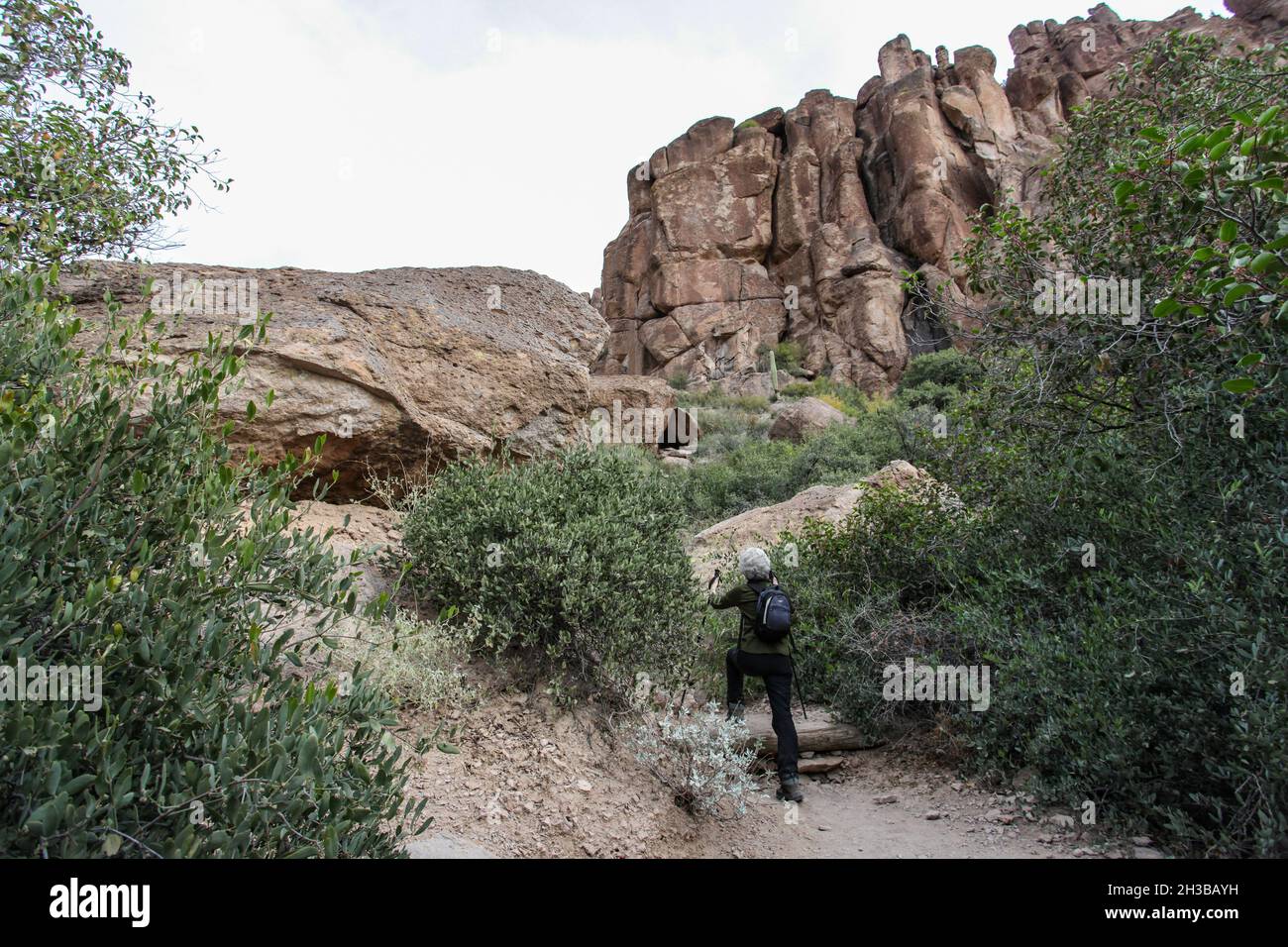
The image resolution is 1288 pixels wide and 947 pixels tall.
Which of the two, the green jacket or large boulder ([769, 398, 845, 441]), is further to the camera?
large boulder ([769, 398, 845, 441])

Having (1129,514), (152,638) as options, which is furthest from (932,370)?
(152,638)

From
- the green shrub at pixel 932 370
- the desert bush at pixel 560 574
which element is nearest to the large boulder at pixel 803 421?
the green shrub at pixel 932 370

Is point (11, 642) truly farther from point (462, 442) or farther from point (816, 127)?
point (816, 127)

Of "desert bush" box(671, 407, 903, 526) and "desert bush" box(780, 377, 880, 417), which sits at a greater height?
"desert bush" box(780, 377, 880, 417)

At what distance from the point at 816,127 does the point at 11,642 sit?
37459 mm

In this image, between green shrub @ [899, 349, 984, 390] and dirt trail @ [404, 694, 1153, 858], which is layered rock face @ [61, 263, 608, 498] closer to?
dirt trail @ [404, 694, 1153, 858]

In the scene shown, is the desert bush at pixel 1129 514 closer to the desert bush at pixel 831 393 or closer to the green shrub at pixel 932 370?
the desert bush at pixel 831 393

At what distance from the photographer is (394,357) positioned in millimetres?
6797

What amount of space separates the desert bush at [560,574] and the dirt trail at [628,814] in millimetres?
462

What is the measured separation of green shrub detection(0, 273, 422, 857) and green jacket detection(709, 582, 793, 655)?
3029 millimetres

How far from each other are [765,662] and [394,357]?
4288mm

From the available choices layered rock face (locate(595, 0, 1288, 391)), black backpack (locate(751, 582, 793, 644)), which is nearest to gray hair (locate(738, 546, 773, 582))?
black backpack (locate(751, 582, 793, 644))

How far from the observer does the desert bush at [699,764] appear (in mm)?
4566

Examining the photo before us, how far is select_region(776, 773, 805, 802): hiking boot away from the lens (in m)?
4.95
